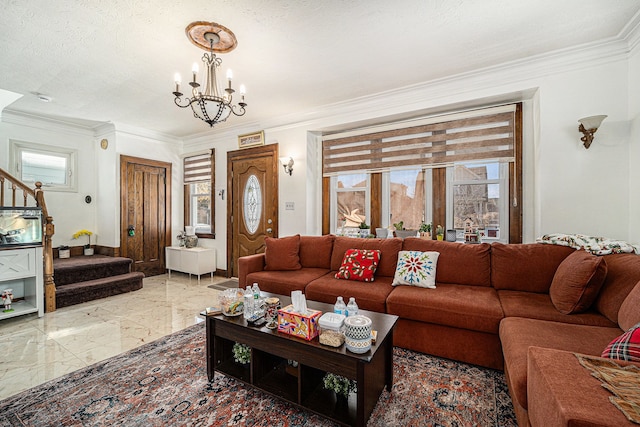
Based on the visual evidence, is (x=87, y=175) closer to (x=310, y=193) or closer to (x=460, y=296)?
(x=310, y=193)

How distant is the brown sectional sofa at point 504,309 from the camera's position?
41.6 inches

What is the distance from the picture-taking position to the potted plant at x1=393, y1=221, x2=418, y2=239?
3.49 metres

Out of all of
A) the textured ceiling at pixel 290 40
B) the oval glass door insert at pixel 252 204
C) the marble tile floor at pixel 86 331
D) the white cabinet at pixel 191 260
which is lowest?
the marble tile floor at pixel 86 331

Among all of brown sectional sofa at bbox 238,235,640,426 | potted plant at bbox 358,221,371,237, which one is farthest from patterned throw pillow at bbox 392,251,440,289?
potted plant at bbox 358,221,371,237

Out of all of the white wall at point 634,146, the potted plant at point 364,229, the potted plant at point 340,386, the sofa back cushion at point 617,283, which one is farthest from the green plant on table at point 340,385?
the white wall at point 634,146

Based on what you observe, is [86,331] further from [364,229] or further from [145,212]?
[364,229]

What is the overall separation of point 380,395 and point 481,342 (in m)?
0.91

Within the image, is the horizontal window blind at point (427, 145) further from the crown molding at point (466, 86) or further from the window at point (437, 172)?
the crown molding at point (466, 86)

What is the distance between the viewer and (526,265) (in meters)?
2.46

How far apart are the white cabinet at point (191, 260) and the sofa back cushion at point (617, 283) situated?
4.96 meters

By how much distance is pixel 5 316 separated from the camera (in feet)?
9.70

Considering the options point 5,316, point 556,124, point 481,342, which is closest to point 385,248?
point 481,342

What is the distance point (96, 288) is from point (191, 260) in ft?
4.46

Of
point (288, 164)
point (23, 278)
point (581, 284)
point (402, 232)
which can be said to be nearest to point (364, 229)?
point (402, 232)
